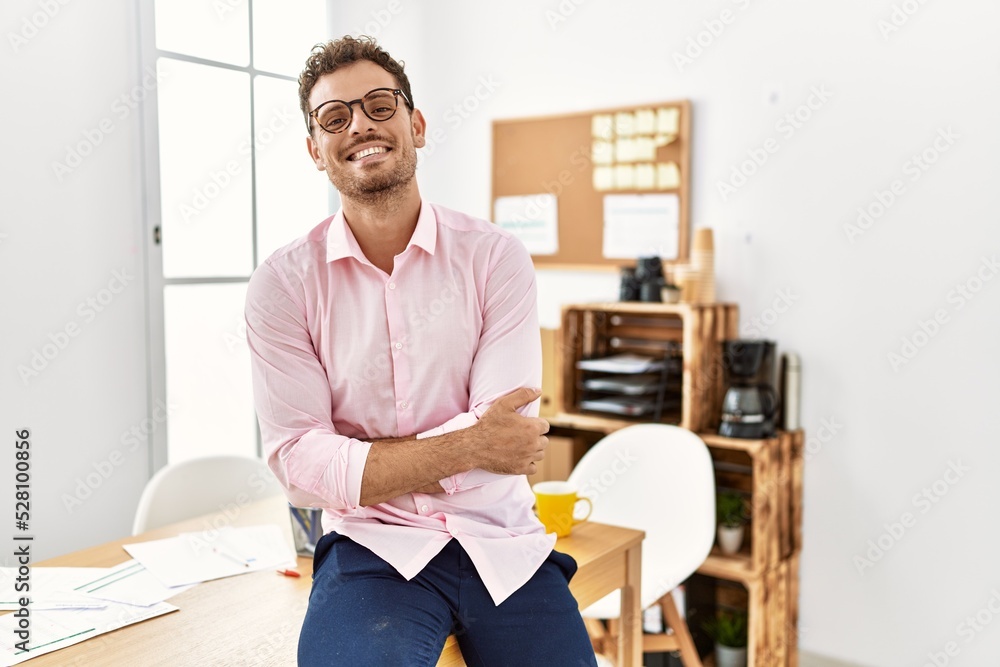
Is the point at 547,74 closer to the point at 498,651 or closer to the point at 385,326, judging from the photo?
the point at 385,326

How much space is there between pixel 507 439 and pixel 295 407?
38 cm

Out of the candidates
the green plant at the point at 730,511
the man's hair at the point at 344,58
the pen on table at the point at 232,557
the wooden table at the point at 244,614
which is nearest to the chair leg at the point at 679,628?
the green plant at the point at 730,511

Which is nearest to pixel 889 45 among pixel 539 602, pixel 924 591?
pixel 924 591

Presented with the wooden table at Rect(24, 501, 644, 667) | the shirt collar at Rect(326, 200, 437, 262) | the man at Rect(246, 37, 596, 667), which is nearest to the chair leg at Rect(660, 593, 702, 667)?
the wooden table at Rect(24, 501, 644, 667)

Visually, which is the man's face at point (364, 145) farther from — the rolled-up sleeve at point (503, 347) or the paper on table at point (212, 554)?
the paper on table at point (212, 554)

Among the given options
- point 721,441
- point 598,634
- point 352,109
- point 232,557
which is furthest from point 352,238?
point 721,441

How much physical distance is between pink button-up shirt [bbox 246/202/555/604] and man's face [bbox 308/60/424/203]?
84 millimetres

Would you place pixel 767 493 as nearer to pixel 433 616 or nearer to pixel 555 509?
pixel 555 509

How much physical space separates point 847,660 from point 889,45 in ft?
6.66

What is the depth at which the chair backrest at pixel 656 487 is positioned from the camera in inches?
104

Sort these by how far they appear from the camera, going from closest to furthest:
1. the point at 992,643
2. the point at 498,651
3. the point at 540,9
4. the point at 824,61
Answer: the point at 498,651
the point at 992,643
the point at 824,61
the point at 540,9

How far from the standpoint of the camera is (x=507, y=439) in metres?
1.51

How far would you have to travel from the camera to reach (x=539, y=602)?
147 centimetres

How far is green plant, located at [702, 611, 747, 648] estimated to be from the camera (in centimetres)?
296
